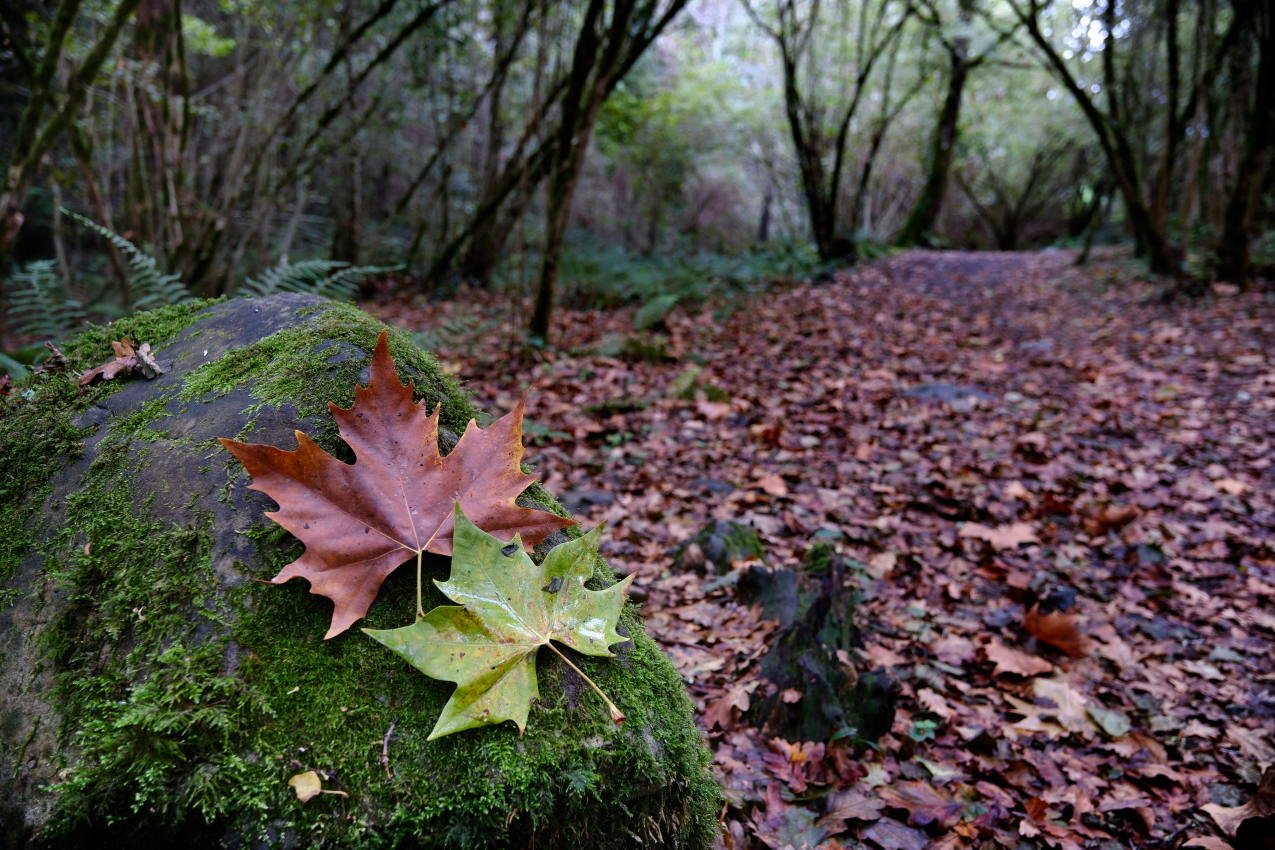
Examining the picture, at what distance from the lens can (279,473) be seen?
1.18m

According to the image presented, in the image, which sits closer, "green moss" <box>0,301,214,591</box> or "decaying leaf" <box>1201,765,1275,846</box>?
"green moss" <box>0,301,214,591</box>

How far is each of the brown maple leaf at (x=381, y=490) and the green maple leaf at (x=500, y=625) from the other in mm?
88

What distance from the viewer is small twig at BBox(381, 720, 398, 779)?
103cm

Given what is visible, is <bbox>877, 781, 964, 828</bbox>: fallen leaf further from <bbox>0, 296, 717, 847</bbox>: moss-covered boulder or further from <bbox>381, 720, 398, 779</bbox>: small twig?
<bbox>381, 720, 398, 779</bbox>: small twig

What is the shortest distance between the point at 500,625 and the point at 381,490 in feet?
1.12

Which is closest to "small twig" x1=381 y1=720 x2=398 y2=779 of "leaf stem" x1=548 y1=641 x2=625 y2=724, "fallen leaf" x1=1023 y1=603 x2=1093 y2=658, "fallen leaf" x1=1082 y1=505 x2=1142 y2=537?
"leaf stem" x1=548 y1=641 x2=625 y2=724

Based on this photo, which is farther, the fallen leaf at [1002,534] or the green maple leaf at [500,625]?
the fallen leaf at [1002,534]

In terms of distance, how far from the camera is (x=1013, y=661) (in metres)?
2.70

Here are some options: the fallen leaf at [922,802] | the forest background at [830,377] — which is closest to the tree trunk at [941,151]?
the forest background at [830,377]

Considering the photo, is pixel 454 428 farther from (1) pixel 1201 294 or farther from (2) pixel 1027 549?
(1) pixel 1201 294

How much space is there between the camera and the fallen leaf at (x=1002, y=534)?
3549 millimetres

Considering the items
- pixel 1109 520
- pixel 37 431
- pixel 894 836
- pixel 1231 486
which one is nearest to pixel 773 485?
pixel 1109 520

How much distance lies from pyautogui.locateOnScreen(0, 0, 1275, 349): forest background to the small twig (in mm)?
2920

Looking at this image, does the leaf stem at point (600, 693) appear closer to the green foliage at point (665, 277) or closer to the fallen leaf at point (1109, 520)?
the fallen leaf at point (1109, 520)
